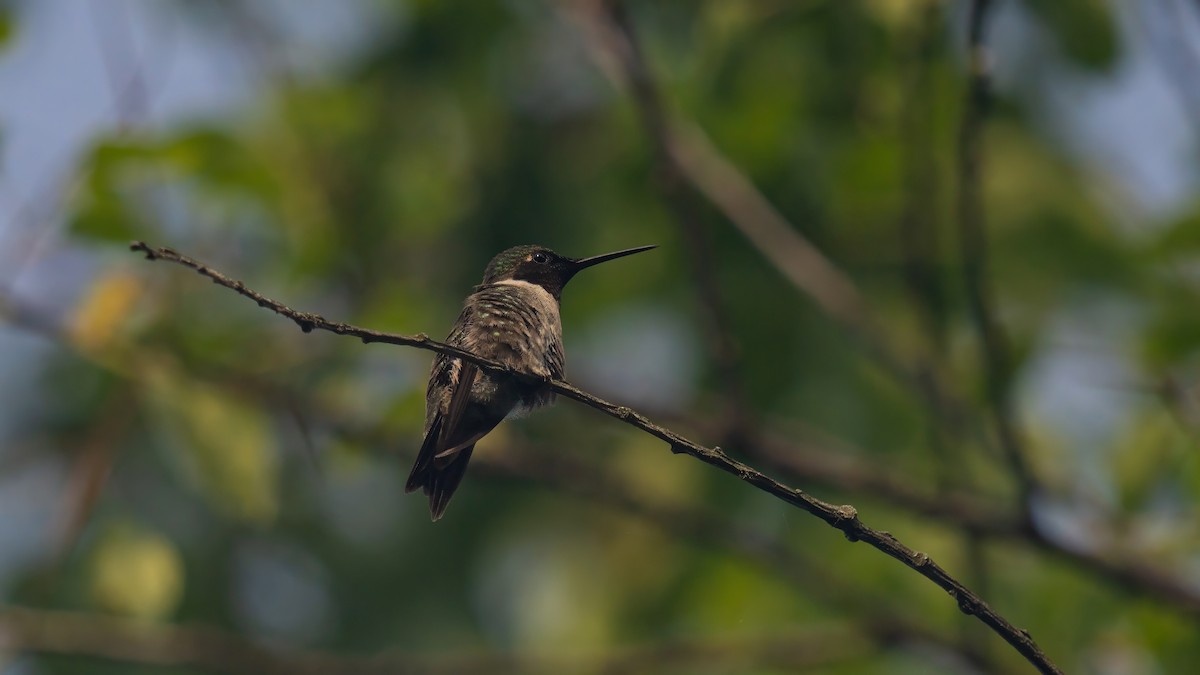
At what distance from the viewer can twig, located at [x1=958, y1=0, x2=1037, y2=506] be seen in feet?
11.5

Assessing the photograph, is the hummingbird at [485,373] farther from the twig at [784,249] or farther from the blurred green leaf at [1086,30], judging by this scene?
the blurred green leaf at [1086,30]

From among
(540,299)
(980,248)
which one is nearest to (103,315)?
(540,299)

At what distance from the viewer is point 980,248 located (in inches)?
155

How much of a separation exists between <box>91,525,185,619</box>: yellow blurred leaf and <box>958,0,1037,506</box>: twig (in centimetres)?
289

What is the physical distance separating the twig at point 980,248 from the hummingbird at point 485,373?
1242 mm

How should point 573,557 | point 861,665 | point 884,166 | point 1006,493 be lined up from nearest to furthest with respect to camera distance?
point 884,166
point 861,665
point 1006,493
point 573,557

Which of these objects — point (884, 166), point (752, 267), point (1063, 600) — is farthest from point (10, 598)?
point (1063, 600)

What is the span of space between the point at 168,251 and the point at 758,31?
293 centimetres

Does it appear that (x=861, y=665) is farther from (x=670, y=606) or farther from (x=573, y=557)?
(x=573, y=557)

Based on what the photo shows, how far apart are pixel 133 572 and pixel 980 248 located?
3044 millimetres

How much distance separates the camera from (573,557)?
279 inches

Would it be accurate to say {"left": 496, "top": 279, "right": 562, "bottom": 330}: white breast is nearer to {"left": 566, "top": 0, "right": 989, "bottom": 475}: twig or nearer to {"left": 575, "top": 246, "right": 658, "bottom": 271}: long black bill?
{"left": 575, "top": 246, "right": 658, "bottom": 271}: long black bill

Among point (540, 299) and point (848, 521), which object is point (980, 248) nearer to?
point (540, 299)

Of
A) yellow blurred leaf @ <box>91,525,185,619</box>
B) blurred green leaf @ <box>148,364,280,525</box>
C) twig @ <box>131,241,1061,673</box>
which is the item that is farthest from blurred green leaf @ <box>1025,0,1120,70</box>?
yellow blurred leaf @ <box>91,525,185,619</box>
